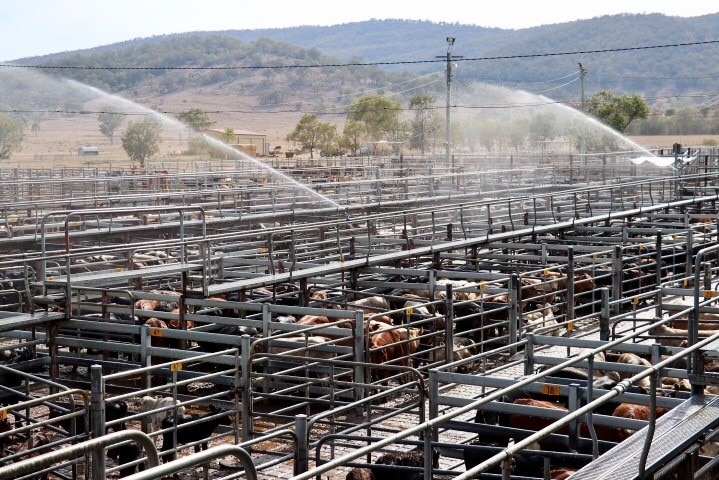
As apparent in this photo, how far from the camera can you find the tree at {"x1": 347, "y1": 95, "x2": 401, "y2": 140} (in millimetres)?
83312

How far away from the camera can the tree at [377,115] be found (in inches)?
3280

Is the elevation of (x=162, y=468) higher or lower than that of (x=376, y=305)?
higher

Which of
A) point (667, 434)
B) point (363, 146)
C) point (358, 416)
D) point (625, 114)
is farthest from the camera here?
point (363, 146)

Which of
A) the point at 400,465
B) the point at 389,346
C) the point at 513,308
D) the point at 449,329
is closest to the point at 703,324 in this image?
the point at 513,308

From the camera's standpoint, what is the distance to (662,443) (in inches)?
286

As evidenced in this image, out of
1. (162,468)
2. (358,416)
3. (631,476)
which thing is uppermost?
(162,468)

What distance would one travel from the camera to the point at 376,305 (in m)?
15.4

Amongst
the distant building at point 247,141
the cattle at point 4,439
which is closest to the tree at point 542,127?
the distant building at point 247,141

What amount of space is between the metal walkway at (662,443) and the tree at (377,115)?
73866 mm

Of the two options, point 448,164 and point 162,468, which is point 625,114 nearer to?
point 448,164

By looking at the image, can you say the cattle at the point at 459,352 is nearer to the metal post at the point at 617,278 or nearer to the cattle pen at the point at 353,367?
the cattle pen at the point at 353,367

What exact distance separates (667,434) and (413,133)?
8270cm

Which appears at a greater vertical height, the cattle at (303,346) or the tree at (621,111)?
the tree at (621,111)

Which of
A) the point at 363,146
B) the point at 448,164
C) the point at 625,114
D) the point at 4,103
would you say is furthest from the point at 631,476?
the point at 4,103
